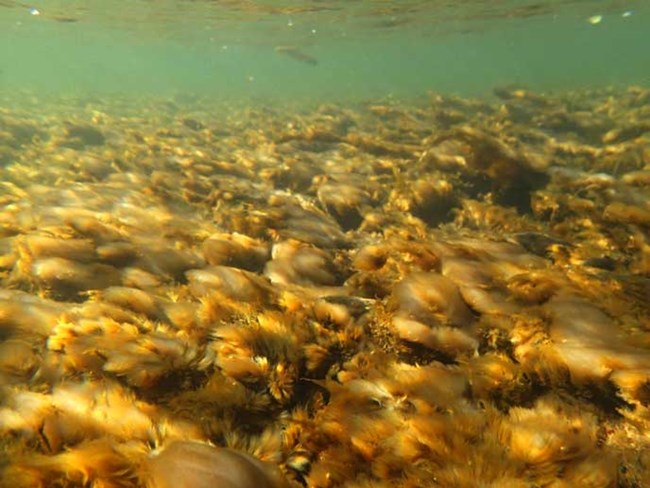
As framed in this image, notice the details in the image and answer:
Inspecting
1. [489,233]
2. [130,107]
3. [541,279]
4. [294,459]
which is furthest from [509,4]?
[294,459]

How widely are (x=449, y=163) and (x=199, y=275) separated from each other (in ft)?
14.3

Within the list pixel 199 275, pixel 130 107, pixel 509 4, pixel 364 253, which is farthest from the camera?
pixel 509 4

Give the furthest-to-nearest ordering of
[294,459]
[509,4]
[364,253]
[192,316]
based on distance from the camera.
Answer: [509,4], [364,253], [192,316], [294,459]

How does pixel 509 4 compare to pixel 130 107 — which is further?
pixel 509 4

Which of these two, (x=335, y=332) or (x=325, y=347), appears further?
(x=335, y=332)

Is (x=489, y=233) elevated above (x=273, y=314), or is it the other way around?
(x=273, y=314)

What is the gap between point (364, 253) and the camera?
3627 mm

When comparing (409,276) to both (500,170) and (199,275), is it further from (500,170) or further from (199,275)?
(500,170)

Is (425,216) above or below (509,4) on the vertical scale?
below

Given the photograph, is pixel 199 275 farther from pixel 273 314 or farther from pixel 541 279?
pixel 541 279

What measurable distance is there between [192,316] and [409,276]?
1.39 metres

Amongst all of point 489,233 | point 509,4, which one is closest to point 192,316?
point 489,233

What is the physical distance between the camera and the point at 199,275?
3.33 meters

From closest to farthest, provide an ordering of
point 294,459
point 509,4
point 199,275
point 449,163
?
point 294,459, point 199,275, point 449,163, point 509,4
